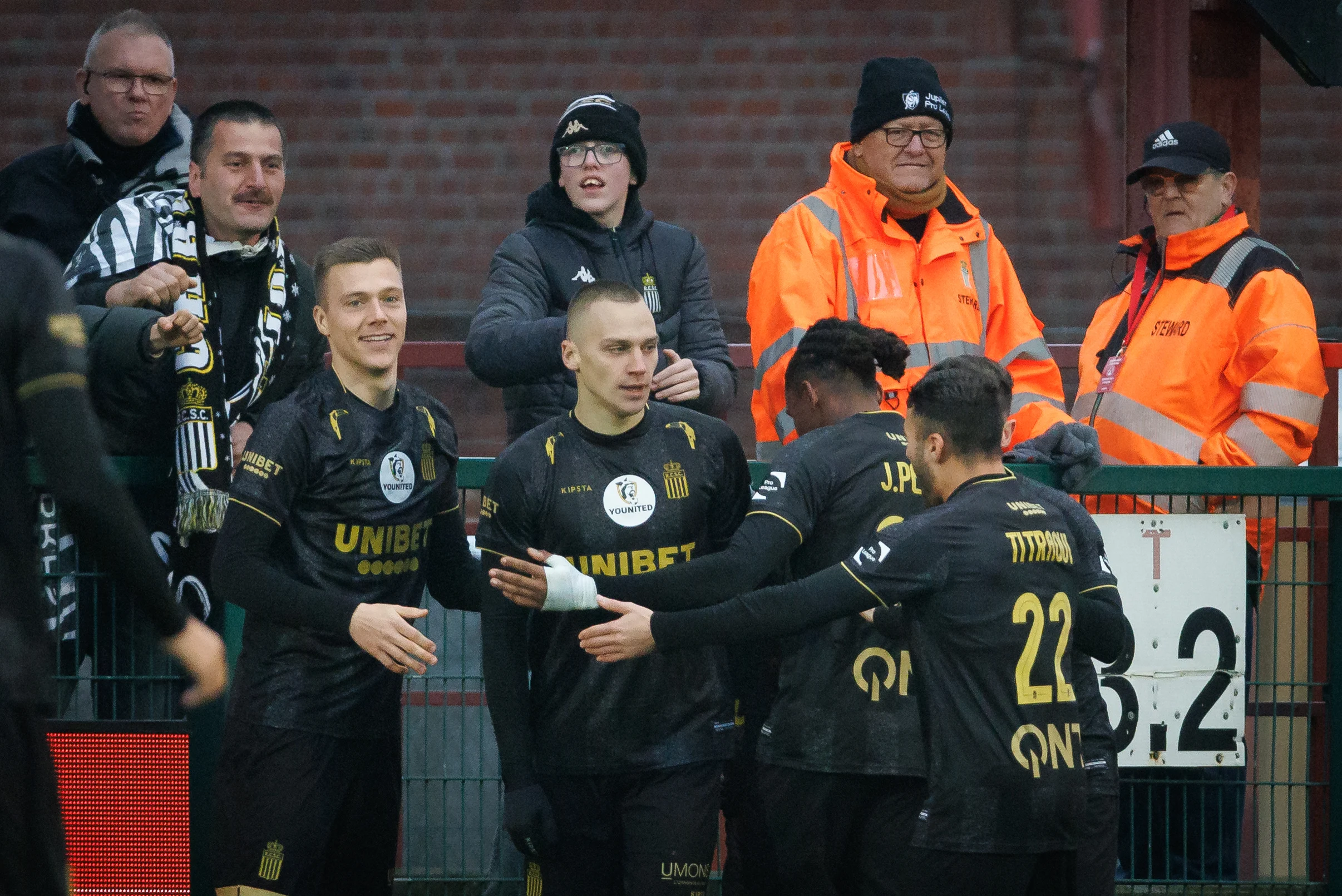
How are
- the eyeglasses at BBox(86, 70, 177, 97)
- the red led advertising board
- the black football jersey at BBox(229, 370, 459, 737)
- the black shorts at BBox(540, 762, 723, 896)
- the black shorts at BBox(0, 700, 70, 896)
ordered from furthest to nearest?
the eyeglasses at BBox(86, 70, 177, 97), the red led advertising board, the black football jersey at BBox(229, 370, 459, 737), the black shorts at BBox(540, 762, 723, 896), the black shorts at BBox(0, 700, 70, 896)

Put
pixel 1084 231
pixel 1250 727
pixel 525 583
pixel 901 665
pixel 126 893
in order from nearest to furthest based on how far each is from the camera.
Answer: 1. pixel 525 583
2. pixel 901 665
3. pixel 126 893
4. pixel 1250 727
5. pixel 1084 231

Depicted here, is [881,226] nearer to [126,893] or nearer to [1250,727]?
[1250,727]

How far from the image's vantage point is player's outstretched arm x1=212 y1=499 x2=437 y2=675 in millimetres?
3693

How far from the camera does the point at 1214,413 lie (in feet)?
16.4

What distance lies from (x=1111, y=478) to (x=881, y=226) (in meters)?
0.98

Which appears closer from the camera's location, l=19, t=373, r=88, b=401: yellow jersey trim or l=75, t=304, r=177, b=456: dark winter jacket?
l=19, t=373, r=88, b=401: yellow jersey trim

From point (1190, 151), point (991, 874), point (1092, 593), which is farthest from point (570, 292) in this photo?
point (1190, 151)

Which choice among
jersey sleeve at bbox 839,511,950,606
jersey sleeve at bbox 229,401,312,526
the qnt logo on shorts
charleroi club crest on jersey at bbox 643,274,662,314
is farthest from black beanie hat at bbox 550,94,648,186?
jersey sleeve at bbox 839,511,950,606

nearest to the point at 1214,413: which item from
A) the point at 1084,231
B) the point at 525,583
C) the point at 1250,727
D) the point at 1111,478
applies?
the point at 1111,478

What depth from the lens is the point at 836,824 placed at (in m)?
4.03

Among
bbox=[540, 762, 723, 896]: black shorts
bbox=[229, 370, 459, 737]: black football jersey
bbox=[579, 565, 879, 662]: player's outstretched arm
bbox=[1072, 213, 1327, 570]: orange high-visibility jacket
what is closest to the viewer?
bbox=[579, 565, 879, 662]: player's outstretched arm

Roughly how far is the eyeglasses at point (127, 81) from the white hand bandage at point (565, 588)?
198cm

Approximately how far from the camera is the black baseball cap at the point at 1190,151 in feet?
17.2

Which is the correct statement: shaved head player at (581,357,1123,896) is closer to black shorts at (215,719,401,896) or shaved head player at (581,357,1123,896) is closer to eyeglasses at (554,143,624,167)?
black shorts at (215,719,401,896)
